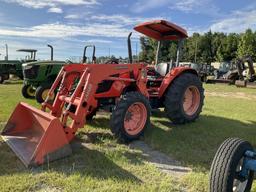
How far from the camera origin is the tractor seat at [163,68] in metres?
7.67

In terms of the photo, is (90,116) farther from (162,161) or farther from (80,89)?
(162,161)

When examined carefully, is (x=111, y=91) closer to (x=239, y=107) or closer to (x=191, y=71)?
(x=191, y=71)

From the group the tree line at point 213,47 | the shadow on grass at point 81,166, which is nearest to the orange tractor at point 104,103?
the shadow on grass at point 81,166

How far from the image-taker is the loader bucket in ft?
13.9

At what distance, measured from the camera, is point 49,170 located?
404 centimetres

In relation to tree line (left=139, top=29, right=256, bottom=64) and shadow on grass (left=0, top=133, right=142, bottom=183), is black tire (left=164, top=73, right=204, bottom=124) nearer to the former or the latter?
shadow on grass (left=0, top=133, right=142, bottom=183)

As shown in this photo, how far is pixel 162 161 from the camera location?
467 centimetres

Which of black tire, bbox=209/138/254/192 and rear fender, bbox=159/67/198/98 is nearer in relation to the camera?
black tire, bbox=209/138/254/192

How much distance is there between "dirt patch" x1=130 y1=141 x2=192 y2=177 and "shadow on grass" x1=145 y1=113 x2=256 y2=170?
0.39ft

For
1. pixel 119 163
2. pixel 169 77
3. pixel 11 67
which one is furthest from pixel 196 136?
pixel 11 67

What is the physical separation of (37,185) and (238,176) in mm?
2139

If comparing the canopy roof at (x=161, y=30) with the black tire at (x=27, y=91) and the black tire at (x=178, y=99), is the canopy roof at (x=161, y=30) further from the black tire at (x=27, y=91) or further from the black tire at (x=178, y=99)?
the black tire at (x=27, y=91)

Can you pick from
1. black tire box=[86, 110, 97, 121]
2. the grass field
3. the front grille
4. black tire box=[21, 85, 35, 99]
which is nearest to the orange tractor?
the grass field

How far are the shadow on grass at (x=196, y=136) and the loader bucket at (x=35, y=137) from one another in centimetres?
167
